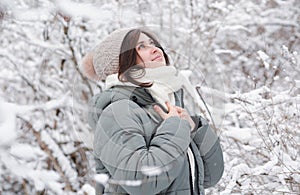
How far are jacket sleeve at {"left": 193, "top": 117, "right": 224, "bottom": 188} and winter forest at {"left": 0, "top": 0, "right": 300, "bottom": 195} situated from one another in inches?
3.1

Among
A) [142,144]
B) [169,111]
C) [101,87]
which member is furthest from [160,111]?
[101,87]

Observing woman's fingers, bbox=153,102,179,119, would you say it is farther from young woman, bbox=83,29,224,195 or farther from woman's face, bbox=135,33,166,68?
woman's face, bbox=135,33,166,68

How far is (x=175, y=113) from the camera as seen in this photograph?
154 centimetres

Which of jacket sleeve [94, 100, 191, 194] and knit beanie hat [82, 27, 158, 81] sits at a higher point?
knit beanie hat [82, 27, 158, 81]

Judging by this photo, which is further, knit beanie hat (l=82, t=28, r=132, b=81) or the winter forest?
the winter forest

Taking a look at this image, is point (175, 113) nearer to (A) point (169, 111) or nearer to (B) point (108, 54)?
(A) point (169, 111)

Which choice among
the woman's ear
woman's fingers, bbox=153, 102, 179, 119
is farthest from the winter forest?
woman's fingers, bbox=153, 102, 179, 119

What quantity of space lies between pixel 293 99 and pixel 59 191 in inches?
70.4

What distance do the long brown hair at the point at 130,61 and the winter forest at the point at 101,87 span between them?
120 millimetres

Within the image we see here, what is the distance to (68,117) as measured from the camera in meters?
4.54

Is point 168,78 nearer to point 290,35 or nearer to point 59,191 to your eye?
point 59,191

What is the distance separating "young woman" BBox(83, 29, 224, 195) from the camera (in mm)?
1443

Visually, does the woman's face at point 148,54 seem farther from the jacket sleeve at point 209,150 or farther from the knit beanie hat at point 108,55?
the jacket sleeve at point 209,150

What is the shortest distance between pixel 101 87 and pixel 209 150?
1.07 metres
